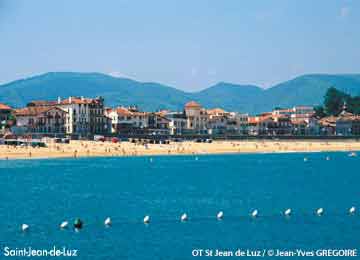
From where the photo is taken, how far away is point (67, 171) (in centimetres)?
9038

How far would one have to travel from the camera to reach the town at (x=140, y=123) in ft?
486

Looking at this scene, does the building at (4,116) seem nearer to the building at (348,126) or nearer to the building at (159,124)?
the building at (159,124)

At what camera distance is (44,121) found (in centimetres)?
14750

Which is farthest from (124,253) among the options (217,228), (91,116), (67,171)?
(91,116)

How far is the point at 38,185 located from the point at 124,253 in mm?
35240

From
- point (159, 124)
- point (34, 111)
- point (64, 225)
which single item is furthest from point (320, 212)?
point (159, 124)

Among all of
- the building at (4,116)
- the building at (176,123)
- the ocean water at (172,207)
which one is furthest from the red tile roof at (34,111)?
the ocean water at (172,207)

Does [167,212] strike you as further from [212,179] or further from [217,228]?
[212,179]

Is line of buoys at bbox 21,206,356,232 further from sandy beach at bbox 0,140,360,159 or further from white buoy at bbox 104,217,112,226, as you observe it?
sandy beach at bbox 0,140,360,159

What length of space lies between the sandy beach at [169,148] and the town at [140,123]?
1213 cm

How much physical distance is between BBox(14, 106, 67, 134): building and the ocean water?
47.7 metres

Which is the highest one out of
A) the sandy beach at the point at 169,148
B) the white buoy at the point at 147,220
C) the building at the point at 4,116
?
the building at the point at 4,116

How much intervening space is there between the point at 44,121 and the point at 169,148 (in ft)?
89.8

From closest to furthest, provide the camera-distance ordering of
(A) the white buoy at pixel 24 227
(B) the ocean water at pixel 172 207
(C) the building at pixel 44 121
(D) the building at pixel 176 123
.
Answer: (B) the ocean water at pixel 172 207
(A) the white buoy at pixel 24 227
(C) the building at pixel 44 121
(D) the building at pixel 176 123
